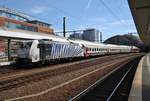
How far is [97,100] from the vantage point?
1137 centimetres

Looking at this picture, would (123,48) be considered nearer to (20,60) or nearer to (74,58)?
(74,58)

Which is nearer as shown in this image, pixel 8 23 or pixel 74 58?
pixel 74 58

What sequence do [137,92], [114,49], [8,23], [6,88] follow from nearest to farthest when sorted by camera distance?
[137,92] → [6,88] → [8,23] → [114,49]

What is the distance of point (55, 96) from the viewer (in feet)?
39.9

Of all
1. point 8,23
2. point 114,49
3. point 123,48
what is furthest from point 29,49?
point 123,48

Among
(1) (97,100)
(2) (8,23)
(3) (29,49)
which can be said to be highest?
(2) (8,23)

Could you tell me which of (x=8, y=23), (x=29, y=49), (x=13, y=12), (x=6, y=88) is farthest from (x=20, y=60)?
(x=13, y=12)

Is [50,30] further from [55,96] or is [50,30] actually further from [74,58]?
[55,96]

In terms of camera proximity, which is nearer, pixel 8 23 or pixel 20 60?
pixel 20 60

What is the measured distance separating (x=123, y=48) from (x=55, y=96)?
8553 cm

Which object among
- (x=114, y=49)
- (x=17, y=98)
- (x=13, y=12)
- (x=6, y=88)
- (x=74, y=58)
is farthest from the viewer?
(x=13, y=12)

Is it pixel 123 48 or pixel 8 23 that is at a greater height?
pixel 8 23

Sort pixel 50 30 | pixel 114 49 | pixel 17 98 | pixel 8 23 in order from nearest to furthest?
pixel 17 98 → pixel 8 23 → pixel 114 49 → pixel 50 30

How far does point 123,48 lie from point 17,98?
284ft
